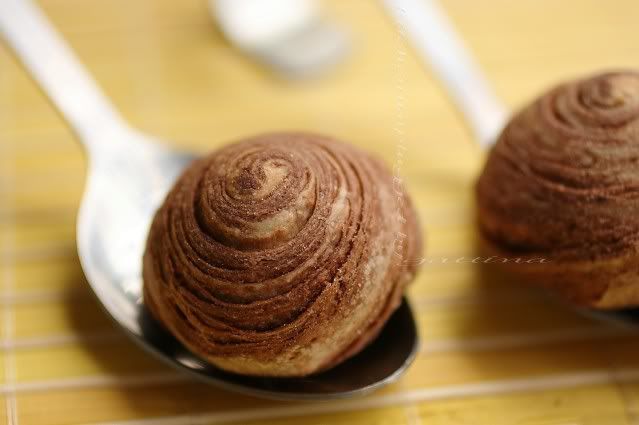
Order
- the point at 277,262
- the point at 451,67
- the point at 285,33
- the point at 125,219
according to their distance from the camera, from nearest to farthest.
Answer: the point at 277,262
the point at 125,219
the point at 451,67
the point at 285,33

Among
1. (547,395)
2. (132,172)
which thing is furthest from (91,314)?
(547,395)

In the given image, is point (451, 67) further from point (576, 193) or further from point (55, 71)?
point (55, 71)

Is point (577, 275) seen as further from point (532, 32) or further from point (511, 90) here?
point (532, 32)

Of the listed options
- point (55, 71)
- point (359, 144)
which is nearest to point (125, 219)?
point (55, 71)

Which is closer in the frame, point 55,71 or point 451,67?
point 55,71

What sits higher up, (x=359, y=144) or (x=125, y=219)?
(x=125, y=219)
